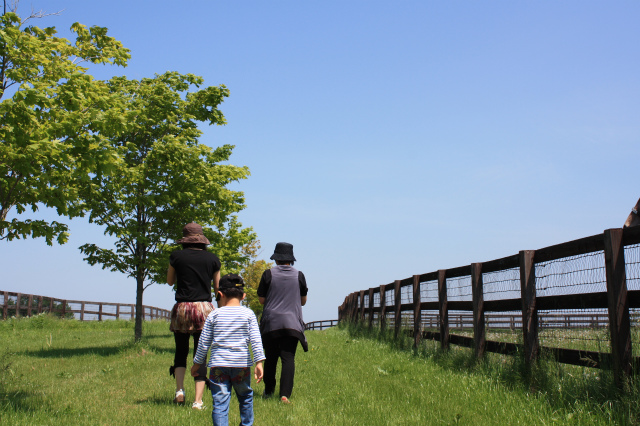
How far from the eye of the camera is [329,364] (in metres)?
9.98

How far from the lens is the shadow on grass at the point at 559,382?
15.2 ft

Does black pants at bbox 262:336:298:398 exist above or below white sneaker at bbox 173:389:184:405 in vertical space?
above

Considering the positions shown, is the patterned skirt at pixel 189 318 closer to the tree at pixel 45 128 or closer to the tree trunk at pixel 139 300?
the tree at pixel 45 128

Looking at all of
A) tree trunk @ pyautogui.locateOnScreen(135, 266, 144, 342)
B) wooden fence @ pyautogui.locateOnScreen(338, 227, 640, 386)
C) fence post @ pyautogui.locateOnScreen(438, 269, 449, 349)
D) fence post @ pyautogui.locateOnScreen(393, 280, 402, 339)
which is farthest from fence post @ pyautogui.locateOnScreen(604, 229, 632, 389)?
tree trunk @ pyautogui.locateOnScreen(135, 266, 144, 342)

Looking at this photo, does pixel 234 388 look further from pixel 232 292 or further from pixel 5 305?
pixel 5 305

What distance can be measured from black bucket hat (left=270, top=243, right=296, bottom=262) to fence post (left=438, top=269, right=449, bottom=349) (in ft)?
12.3

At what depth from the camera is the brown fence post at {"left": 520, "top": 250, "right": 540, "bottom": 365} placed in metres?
6.54

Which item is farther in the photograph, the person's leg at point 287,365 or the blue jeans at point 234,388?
the person's leg at point 287,365

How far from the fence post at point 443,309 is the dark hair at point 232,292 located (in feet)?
17.6

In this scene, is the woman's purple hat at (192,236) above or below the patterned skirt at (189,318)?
above

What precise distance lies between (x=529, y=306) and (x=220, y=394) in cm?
Answer: 392

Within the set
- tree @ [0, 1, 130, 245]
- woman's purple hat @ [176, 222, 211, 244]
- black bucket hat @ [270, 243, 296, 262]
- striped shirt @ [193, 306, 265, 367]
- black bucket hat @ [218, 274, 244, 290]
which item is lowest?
striped shirt @ [193, 306, 265, 367]

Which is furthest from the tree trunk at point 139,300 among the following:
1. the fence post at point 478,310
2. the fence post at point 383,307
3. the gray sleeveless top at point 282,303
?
the fence post at point 478,310

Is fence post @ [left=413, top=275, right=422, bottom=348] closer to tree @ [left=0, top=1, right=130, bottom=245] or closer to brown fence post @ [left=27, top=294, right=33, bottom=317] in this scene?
tree @ [left=0, top=1, right=130, bottom=245]
